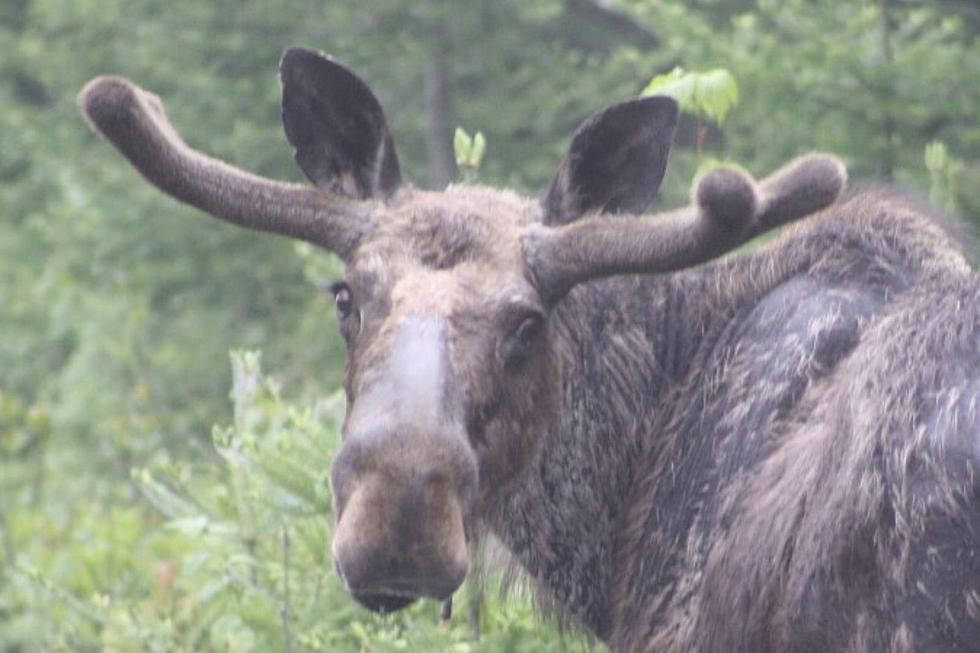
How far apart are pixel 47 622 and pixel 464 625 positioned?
479 centimetres

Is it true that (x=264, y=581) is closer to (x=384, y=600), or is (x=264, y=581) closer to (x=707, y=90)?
(x=707, y=90)

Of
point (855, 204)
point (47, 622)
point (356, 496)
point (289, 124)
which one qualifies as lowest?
point (47, 622)

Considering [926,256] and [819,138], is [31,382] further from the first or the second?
[926,256]

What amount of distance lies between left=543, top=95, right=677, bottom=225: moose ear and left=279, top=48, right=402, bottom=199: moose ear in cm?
50

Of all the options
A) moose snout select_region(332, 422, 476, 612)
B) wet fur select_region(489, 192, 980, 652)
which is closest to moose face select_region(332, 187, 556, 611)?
moose snout select_region(332, 422, 476, 612)

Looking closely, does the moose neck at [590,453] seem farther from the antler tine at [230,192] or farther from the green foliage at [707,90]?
the green foliage at [707,90]

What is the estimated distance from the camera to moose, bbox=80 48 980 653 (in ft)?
18.3

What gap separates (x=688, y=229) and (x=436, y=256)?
2.27 ft

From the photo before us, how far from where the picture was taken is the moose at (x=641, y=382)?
18.3 ft

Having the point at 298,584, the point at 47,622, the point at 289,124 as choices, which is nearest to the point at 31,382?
the point at 47,622

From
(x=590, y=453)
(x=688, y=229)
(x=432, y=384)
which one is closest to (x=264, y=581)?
(x=590, y=453)

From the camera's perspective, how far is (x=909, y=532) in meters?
5.45

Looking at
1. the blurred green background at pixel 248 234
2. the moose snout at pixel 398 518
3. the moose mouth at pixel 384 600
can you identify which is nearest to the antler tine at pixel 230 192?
the blurred green background at pixel 248 234

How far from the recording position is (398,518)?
5.78 metres
